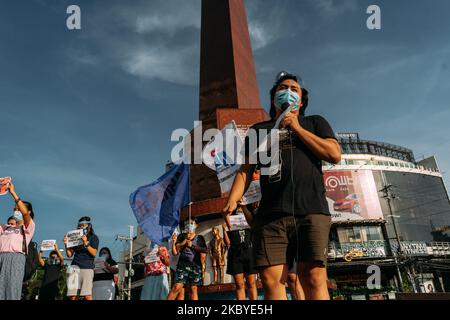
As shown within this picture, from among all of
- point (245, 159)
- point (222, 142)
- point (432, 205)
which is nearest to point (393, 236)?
point (432, 205)

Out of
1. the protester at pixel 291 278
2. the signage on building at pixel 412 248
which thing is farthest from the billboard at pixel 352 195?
the protester at pixel 291 278

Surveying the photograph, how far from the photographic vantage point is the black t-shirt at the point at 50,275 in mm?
8211

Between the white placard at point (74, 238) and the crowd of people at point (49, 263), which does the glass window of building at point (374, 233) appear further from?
the white placard at point (74, 238)

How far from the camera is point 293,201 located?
2396 mm

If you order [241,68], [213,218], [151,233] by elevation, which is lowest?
[151,233]

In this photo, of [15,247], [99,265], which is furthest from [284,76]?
[99,265]

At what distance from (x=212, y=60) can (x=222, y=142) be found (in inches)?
776

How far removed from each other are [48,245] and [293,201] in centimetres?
777

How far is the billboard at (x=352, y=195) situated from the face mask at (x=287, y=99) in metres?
33.9

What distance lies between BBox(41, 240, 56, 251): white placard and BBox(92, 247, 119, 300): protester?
70.3 inches

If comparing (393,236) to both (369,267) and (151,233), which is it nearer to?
(369,267)

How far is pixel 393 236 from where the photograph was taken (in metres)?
36.4

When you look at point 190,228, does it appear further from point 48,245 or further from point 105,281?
point 48,245

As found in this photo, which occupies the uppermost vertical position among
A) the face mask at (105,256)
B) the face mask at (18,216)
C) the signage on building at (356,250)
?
the signage on building at (356,250)
